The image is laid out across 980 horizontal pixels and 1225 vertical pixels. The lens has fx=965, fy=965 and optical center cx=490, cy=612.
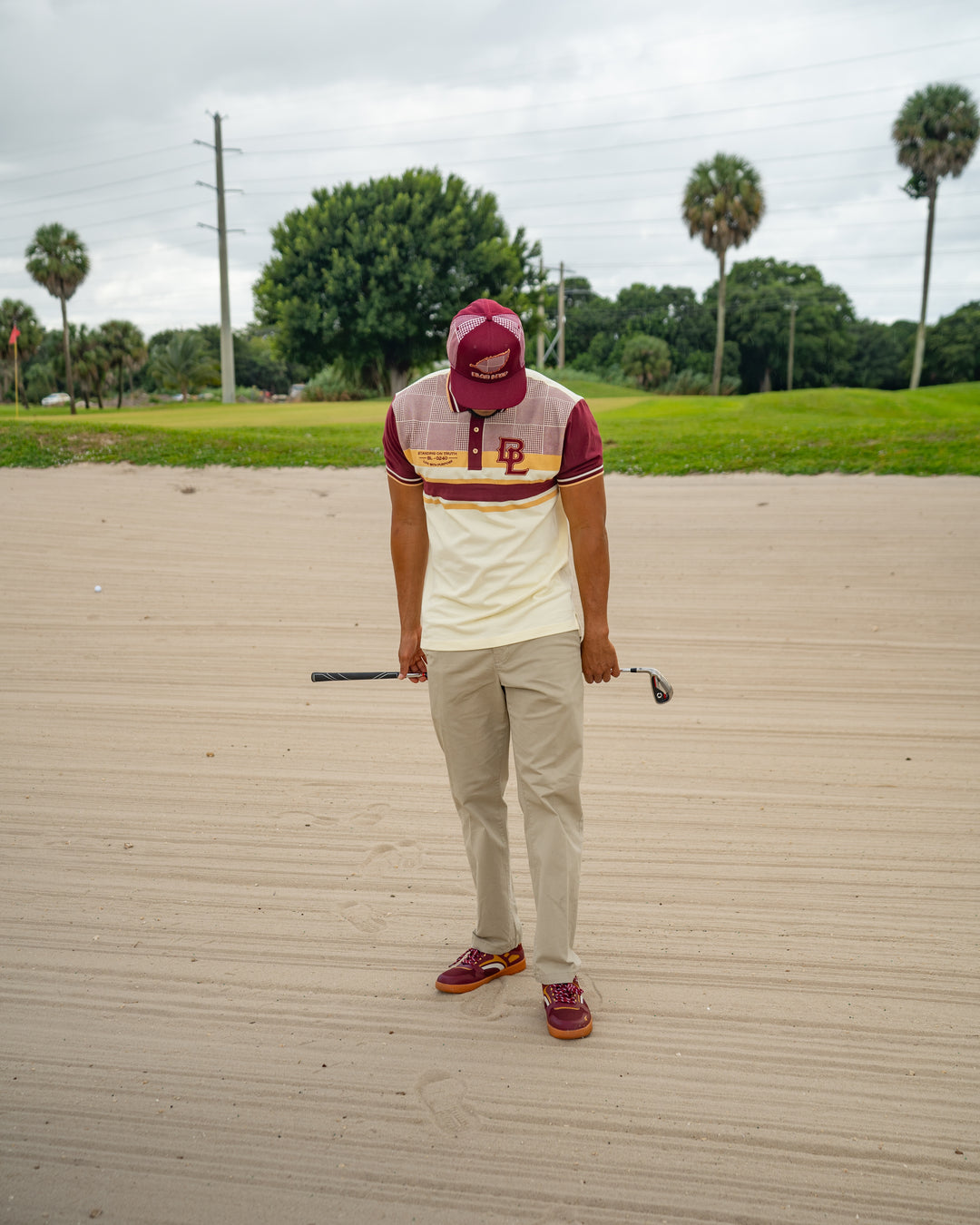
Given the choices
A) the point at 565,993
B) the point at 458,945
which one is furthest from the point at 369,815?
the point at 565,993

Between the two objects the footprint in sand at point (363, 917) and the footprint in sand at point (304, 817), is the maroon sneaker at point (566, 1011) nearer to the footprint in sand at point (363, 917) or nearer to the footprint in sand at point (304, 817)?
the footprint in sand at point (363, 917)

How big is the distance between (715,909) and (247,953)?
184 centimetres

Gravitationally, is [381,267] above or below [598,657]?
above

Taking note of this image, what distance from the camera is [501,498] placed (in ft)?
9.63

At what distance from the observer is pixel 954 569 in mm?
9328

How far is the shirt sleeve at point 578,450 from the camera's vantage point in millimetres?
2943

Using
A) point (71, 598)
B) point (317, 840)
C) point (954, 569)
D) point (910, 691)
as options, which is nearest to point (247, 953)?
point (317, 840)

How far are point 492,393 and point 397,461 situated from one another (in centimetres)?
42

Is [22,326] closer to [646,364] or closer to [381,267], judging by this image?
[381,267]

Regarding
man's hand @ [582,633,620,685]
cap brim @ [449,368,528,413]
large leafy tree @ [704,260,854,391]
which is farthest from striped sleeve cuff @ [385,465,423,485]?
large leafy tree @ [704,260,854,391]

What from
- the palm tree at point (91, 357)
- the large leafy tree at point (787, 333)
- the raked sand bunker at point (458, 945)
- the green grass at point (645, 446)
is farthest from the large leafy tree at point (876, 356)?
the raked sand bunker at point (458, 945)

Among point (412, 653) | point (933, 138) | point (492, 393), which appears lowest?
point (412, 653)

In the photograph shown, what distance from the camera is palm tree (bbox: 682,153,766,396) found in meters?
43.1

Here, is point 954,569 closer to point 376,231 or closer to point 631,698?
point 631,698
